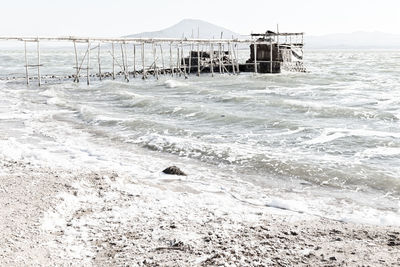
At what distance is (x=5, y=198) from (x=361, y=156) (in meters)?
8.58

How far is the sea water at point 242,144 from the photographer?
8703 mm

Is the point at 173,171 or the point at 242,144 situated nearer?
the point at 173,171

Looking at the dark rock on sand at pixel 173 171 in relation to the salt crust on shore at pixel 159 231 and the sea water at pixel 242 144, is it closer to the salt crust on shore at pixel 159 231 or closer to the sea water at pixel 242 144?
the sea water at pixel 242 144

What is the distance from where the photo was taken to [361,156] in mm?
11594

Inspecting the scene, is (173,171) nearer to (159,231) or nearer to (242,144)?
(159,231)

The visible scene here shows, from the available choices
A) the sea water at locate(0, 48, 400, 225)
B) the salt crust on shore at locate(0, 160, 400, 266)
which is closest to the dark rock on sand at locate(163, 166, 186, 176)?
the sea water at locate(0, 48, 400, 225)

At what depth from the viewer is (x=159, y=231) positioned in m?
6.25

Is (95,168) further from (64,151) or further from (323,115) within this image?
(323,115)

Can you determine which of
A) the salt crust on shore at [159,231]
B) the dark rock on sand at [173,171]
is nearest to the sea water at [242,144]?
the dark rock on sand at [173,171]

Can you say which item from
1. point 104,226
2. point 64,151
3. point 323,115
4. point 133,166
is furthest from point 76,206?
point 323,115

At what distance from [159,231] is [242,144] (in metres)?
7.07

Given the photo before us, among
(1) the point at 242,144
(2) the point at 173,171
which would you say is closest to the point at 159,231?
(2) the point at 173,171

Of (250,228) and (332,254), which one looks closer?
(332,254)

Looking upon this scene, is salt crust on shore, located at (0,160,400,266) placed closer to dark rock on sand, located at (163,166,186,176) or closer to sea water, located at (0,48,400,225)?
sea water, located at (0,48,400,225)
